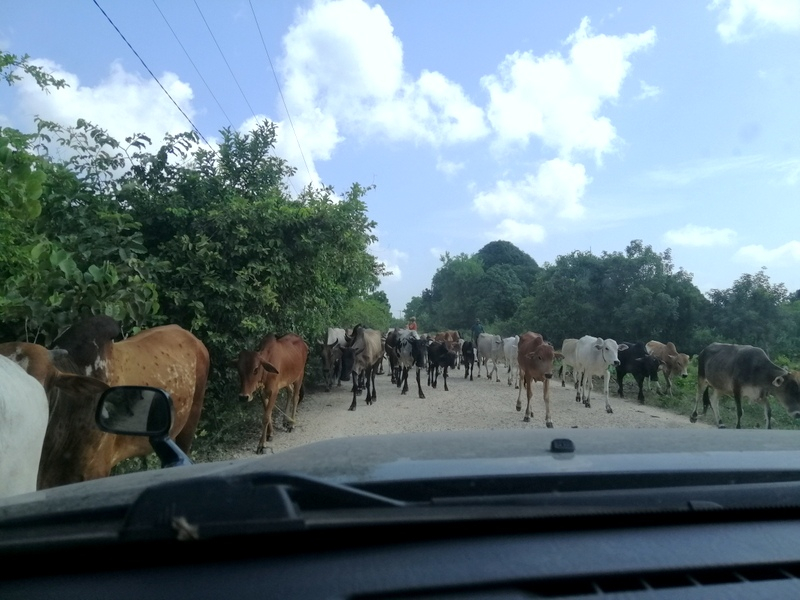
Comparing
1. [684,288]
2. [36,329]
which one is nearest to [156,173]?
[36,329]

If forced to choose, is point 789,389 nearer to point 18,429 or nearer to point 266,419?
point 266,419

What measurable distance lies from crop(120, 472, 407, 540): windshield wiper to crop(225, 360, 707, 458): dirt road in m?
8.94

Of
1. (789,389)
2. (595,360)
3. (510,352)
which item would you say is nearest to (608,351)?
(595,360)

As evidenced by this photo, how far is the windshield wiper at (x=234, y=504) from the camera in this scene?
5.53 feet

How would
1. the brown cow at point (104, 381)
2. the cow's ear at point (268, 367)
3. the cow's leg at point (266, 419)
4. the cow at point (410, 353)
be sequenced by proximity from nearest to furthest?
the brown cow at point (104, 381), the cow's ear at point (268, 367), the cow's leg at point (266, 419), the cow at point (410, 353)

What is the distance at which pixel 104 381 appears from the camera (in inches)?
240

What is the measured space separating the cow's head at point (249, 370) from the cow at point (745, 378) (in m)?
8.26

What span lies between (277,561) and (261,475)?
237 millimetres

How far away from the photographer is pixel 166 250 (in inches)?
427

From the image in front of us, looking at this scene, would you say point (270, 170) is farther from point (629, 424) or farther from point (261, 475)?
point (261, 475)

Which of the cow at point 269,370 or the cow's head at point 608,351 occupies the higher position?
the cow's head at point 608,351

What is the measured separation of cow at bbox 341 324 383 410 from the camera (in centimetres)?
1745

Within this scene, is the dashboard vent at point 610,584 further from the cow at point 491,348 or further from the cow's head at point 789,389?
the cow at point 491,348

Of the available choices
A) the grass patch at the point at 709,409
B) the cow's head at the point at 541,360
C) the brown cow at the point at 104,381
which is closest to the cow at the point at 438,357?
the grass patch at the point at 709,409
